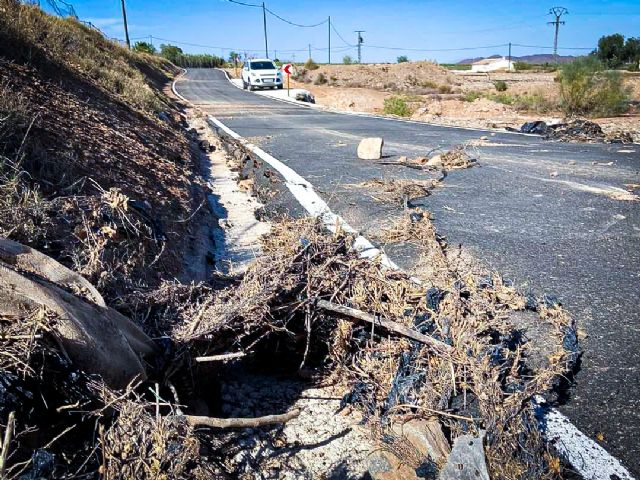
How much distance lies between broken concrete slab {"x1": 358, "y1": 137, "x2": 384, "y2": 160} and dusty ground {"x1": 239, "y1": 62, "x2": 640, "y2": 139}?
21.1ft

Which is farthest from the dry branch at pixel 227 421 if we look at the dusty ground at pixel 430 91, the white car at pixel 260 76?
the white car at pixel 260 76

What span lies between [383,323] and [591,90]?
1838 cm

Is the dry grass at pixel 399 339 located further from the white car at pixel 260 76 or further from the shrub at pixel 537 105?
the white car at pixel 260 76

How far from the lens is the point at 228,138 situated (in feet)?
36.3

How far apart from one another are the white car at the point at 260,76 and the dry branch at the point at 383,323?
33348mm

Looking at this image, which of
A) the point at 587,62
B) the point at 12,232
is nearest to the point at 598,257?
the point at 12,232

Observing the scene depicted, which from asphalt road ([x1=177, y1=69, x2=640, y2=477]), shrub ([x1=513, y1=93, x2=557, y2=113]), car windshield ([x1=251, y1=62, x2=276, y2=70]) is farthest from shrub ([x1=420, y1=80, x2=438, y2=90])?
asphalt road ([x1=177, y1=69, x2=640, y2=477])

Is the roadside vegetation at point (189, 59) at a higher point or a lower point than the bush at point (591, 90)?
higher

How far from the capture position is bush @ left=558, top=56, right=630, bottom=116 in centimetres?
Result: 1708

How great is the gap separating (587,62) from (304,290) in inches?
771

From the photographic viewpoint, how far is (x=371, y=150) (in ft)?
27.7

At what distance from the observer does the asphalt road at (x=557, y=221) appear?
2.48 meters

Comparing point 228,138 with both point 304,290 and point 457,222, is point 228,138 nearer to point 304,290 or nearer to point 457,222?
point 457,222

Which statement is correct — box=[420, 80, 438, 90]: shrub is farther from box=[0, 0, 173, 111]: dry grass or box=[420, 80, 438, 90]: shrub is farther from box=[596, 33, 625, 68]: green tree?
box=[596, 33, 625, 68]: green tree
